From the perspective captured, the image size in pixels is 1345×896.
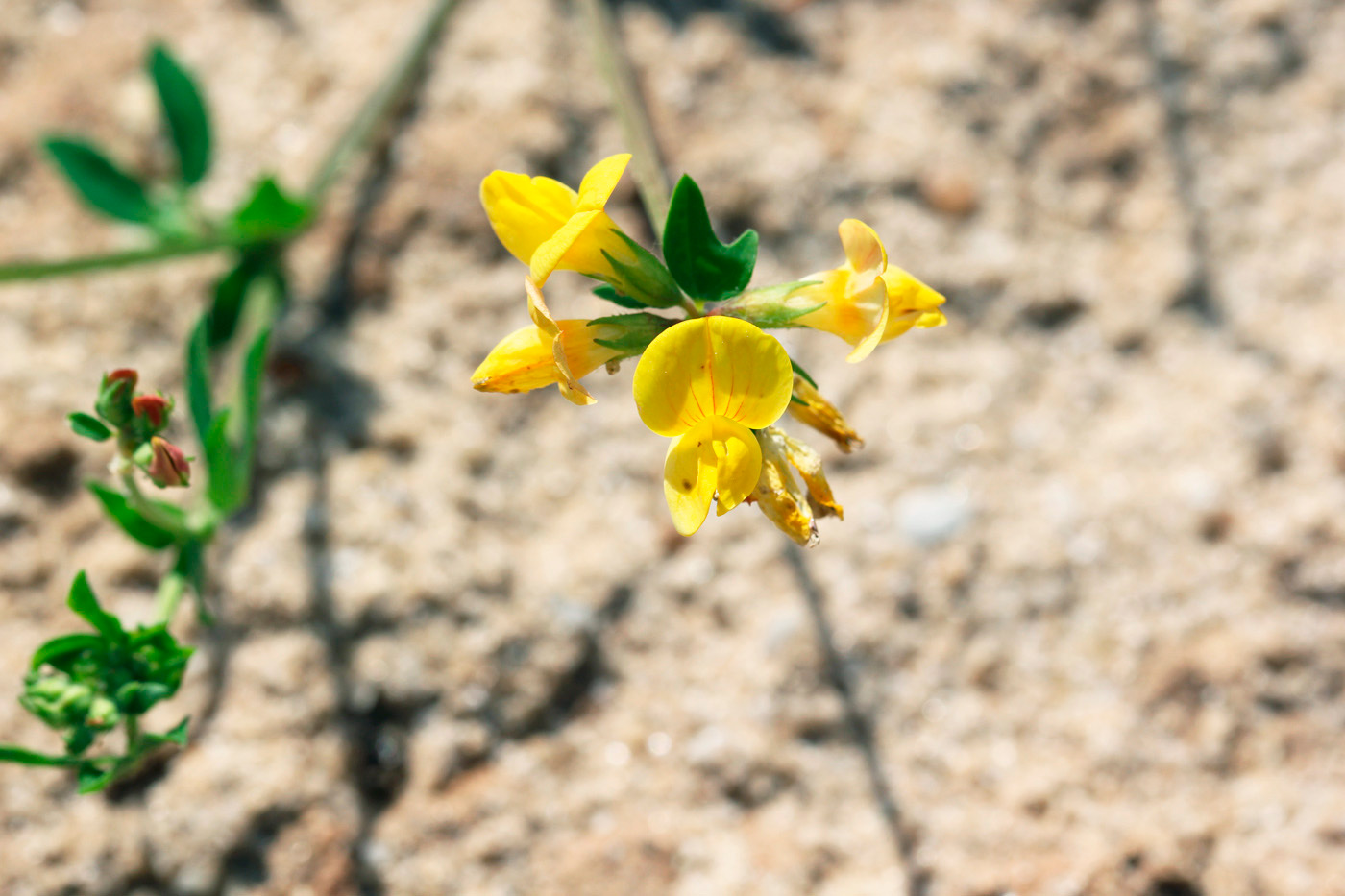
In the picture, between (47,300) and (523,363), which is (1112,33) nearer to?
(523,363)

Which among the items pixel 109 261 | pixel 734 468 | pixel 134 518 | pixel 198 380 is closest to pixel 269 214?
pixel 109 261

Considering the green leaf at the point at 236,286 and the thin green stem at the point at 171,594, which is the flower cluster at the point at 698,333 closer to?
the thin green stem at the point at 171,594

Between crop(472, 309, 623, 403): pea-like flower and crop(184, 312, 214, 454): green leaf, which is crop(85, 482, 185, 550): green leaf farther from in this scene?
crop(472, 309, 623, 403): pea-like flower

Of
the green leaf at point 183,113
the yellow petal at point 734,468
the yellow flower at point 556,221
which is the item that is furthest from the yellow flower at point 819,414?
the green leaf at point 183,113

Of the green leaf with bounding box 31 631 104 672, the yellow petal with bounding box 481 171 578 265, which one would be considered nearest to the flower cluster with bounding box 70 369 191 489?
the green leaf with bounding box 31 631 104 672

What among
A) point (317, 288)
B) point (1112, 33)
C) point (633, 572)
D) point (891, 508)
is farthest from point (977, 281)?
point (317, 288)
